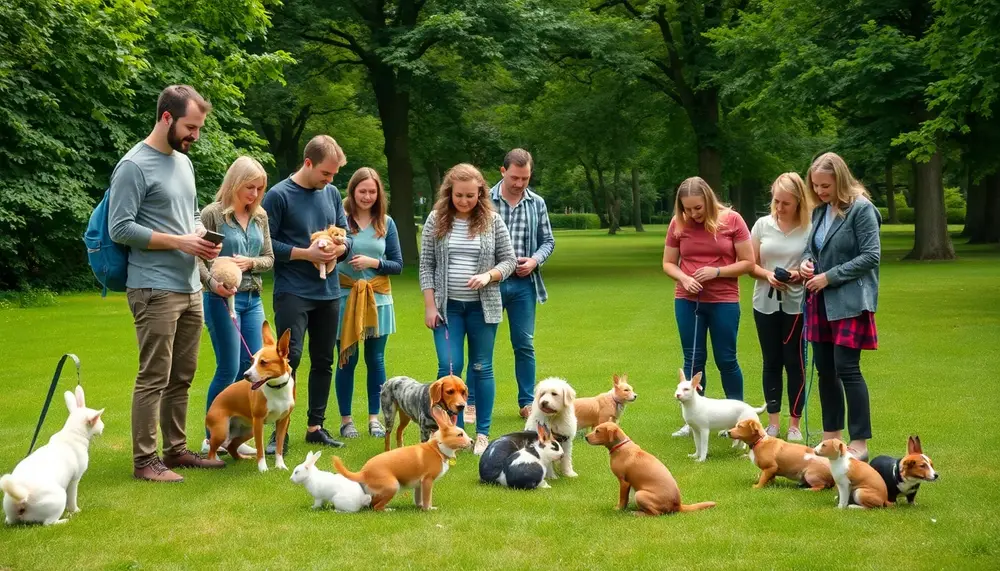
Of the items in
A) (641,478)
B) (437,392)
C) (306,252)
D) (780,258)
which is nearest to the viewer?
(641,478)

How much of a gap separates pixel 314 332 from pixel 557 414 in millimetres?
2165

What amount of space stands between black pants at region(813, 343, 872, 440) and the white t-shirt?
2.70ft

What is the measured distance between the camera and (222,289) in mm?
7113

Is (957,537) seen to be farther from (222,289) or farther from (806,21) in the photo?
(806,21)

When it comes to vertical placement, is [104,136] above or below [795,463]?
above

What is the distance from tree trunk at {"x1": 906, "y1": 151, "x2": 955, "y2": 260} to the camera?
31.0m

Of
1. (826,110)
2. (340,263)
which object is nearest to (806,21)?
(826,110)

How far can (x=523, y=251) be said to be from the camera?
8883mm

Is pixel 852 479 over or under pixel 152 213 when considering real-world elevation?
under

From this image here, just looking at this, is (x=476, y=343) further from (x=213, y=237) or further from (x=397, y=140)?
(x=397, y=140)

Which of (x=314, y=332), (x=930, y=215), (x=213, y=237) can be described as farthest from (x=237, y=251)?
(x=930, y=215)

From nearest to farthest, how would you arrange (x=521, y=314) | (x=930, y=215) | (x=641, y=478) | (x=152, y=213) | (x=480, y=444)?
(x=641, y=478) < (x=152, y=213) < (x=480, y=444) < (x=521, y=314) < (x=930, y=215)

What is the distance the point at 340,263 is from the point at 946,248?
27763 mm

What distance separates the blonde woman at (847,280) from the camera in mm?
6754
